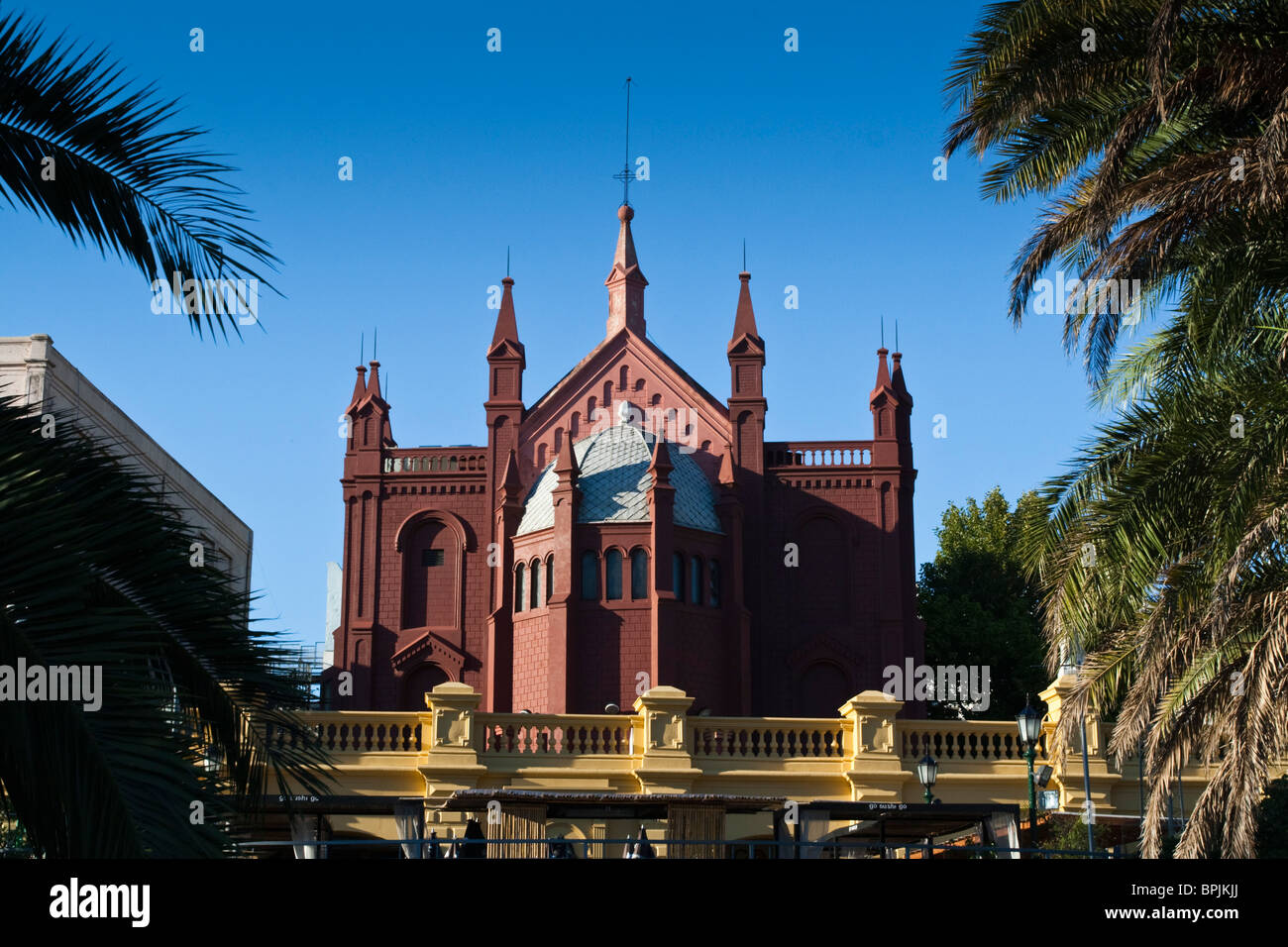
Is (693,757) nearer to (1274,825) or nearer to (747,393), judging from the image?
Answer: (1274,825)

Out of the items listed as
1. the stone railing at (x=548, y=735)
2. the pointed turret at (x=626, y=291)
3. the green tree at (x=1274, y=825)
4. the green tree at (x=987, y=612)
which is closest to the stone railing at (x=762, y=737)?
the stone railing at (x=548, y=735)

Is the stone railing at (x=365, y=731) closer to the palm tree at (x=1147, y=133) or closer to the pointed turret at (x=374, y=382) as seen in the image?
the palm tree at (x=1147, y=133)

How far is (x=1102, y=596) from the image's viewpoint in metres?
16.0

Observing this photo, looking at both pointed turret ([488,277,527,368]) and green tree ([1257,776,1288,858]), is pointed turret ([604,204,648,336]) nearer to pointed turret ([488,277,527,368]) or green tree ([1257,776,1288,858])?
pointed turret ([488,277,527,368])

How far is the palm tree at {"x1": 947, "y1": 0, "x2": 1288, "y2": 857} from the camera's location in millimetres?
14312

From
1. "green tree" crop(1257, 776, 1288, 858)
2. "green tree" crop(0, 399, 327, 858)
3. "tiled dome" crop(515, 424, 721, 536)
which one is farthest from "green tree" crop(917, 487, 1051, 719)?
"green tree" crop(0, 399, 327, 858)

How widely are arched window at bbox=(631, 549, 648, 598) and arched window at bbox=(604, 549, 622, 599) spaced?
0.38 metres

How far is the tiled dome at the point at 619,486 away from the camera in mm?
47688

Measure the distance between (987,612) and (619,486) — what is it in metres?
17.1

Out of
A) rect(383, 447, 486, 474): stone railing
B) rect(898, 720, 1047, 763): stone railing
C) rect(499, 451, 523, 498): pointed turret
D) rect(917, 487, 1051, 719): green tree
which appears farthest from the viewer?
rect(917, 487, 1051, 719): green tree

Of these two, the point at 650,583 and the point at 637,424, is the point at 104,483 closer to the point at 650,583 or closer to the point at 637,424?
the point at 650,583
